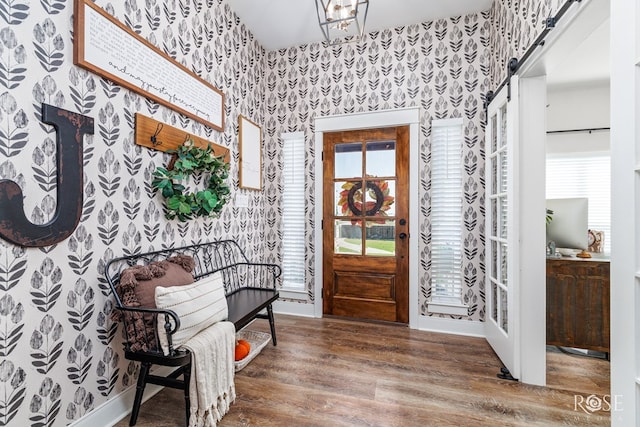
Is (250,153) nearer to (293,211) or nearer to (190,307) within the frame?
(293,211)

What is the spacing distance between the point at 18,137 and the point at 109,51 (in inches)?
27.6

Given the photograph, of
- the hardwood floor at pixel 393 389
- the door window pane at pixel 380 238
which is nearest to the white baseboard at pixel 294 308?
the hardwood floor at pixel 393 389

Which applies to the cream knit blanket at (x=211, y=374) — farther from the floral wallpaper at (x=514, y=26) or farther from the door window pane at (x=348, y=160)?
the floral wallpaper at (x=514, y=26)

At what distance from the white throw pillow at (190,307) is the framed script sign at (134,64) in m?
1.25

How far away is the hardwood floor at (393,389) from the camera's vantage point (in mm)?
1663

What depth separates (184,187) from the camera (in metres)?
2.02

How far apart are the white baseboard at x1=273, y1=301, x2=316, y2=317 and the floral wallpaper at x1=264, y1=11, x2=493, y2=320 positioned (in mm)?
146

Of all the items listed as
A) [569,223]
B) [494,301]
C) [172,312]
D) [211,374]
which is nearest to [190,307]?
[172,312]

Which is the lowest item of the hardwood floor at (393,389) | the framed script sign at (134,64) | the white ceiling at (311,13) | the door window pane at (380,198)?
the hardwood floor at (393,389)

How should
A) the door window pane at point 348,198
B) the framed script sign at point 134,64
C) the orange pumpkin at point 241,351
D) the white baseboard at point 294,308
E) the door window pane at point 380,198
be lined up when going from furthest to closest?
1. the white baseboard at point 294,308
2. the door window pane at point 348,198
3. the door window pane at point 380,198
4. the orange pumpkin at point 241,351
5. the framed script sign at point 134,64

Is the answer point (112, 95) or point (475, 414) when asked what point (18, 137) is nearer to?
point (112, 95)

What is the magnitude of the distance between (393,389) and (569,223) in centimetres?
214

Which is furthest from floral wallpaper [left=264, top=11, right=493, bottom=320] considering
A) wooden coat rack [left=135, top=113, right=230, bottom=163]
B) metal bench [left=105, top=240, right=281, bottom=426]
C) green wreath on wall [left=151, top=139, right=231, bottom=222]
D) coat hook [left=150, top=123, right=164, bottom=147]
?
coat hook [left=150, top=123, right=164, bottom=147]

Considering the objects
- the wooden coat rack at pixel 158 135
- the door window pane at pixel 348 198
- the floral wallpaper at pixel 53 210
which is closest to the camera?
the floral wallpaper at pixel 53 210
